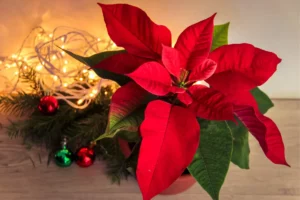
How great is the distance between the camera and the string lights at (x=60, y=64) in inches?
28.6

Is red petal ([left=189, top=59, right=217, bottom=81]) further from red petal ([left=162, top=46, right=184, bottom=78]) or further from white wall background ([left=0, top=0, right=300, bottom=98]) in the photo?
white wall background ([left=0, top=0, right=300, bottom=98])

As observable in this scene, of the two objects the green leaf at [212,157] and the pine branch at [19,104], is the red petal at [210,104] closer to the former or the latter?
the green leaf at [212,157]

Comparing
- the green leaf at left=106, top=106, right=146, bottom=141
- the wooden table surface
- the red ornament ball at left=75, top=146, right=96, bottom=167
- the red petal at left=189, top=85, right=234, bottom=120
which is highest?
the red petal at left=189, top=85, right=234, bottom=120

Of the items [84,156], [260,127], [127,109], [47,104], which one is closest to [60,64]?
[47,104]

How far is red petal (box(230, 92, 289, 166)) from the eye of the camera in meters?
0.50

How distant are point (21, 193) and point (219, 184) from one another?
355mm

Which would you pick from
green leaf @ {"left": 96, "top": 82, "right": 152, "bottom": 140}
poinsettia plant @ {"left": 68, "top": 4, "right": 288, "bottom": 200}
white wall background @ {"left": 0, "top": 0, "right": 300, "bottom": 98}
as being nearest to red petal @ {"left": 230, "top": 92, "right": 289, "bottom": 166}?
poinsettia plant @ {"left": 68, "top": 4, "right": 288, "bottom": 200}

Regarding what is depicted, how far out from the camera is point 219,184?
1.64 ft

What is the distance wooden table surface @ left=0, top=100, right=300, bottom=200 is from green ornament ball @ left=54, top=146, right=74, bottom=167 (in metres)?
0.01

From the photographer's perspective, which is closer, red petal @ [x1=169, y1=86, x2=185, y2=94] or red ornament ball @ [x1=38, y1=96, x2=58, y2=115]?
red petal @ [x1=169, y1=86, x2=185, y2=94]

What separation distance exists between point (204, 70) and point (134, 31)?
11 centimetres

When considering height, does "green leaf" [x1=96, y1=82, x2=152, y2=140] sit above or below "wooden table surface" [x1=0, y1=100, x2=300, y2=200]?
above

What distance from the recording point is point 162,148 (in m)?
0.47

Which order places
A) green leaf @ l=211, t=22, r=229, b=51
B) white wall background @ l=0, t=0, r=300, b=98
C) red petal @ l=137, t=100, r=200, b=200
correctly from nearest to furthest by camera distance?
1. red petal @ l=137, t=100, r=200, b=200
2. green leaf @ l=211, t=22, r=229, b=51
3. white wall background @ l=0, t=0, r=300, b=98
